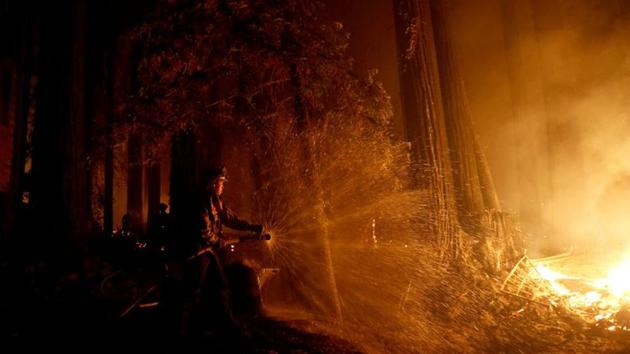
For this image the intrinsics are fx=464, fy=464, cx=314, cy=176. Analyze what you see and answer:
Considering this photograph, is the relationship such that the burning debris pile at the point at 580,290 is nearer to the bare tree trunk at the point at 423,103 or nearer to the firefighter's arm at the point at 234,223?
the bare tree trunk at the point at 423,103

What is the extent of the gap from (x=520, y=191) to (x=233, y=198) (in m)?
11.4

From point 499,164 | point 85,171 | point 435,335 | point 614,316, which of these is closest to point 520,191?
point 499,164

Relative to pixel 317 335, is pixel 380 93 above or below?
above

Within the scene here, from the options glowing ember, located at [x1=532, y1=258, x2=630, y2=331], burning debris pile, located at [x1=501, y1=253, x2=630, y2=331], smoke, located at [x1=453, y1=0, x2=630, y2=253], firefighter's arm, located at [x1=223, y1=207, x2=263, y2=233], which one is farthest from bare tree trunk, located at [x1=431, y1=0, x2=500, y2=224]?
firefighter's arm, located at [x1=223, y1=207, x2=263, y2=233]

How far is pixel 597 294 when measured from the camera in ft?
28.0

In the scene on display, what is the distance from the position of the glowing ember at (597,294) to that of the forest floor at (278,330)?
233mm

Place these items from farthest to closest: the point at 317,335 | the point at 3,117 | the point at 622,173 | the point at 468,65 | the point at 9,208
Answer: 1. the point at 468,65
2. the point at 622,173
3. the point at 3,117
4. the point at 9,208
5. the point at 317,335

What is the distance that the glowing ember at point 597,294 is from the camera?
7.74 m

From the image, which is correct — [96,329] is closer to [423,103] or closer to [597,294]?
[423,103]

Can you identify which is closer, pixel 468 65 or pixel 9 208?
pixel 9 208

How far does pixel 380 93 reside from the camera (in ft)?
25.2

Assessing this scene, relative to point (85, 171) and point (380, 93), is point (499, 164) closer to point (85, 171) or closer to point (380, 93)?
point (380, 93)

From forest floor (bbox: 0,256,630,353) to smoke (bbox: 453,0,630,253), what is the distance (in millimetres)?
7580

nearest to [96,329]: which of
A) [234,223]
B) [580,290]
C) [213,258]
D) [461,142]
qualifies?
[213,258]
